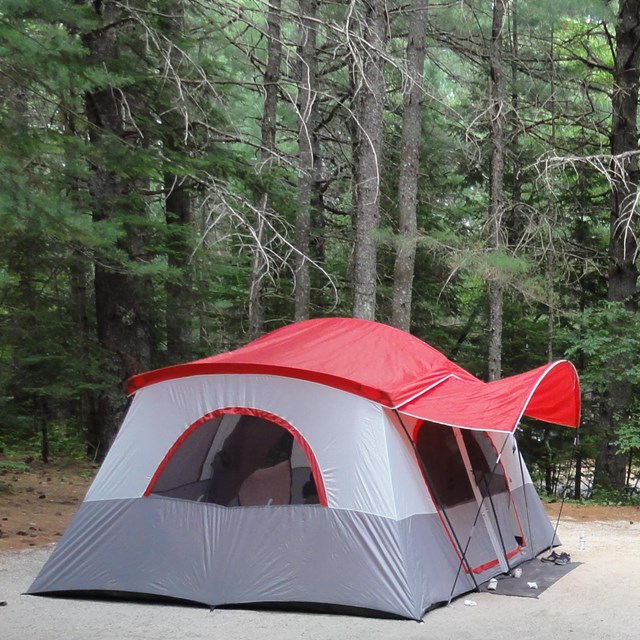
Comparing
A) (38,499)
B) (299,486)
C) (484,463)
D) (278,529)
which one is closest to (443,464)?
(484,463)

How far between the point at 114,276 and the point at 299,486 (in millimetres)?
5808

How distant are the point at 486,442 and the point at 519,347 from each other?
28.7ft

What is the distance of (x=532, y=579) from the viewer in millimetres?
6926

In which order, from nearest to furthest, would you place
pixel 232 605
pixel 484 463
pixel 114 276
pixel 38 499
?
1. pixel 232 605
2. pixel 484 463
3. pixel 38 499
4. pixel 114 276

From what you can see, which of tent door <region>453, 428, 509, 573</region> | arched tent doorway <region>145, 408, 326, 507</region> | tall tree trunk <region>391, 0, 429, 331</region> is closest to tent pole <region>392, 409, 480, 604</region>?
tent door <region>453, 428, 509, 573</region>

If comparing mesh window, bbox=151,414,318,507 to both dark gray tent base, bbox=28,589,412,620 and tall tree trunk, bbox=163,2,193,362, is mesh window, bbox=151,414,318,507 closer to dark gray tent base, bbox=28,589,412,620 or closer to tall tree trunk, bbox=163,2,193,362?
dark gray tent base, bbox=28,589,412,620

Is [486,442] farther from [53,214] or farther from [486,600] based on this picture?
[53,214]

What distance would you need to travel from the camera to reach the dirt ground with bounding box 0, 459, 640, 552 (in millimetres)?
8445

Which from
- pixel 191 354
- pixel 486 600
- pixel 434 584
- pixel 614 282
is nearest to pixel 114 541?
pixel 434 584

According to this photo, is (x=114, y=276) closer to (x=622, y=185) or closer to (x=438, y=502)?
(x=438, y=502)

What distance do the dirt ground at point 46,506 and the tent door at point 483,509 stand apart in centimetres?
381

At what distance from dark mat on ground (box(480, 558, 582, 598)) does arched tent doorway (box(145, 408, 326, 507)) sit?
167cm

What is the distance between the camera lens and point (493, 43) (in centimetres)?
1334

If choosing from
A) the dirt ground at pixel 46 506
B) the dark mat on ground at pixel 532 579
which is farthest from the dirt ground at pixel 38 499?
the dark mat on ground at pixel 532 579
